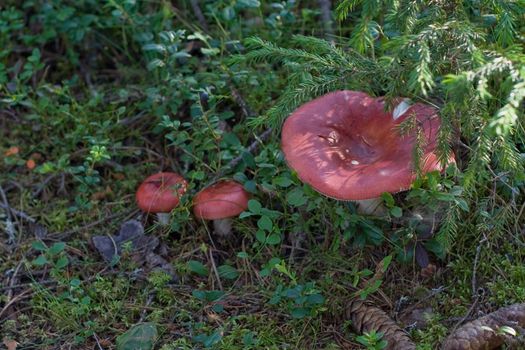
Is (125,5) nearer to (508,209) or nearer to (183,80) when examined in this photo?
(183,80)

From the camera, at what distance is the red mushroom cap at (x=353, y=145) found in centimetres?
279

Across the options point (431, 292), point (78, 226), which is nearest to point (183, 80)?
point (78, 226)

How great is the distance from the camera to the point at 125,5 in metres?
4.26

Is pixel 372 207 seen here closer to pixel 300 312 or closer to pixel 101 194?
pixel 300 312

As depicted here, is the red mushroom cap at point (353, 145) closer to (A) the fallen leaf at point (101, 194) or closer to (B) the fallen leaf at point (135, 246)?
(B) the fallen leaf at point (135, 246)

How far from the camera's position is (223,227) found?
11.6 ft

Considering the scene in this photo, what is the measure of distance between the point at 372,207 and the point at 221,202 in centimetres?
71

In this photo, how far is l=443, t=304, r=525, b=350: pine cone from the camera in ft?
8.82

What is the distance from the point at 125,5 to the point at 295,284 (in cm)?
211

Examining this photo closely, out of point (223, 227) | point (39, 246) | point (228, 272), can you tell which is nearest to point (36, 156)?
point (39, 246)

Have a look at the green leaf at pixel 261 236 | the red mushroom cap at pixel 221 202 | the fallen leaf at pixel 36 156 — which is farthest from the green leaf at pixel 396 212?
the fallen leaf at pixel 36 156

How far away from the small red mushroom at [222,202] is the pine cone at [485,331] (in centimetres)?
116

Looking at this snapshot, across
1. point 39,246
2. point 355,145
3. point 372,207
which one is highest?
point 355,145

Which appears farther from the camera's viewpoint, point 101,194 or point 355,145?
point 101,194
